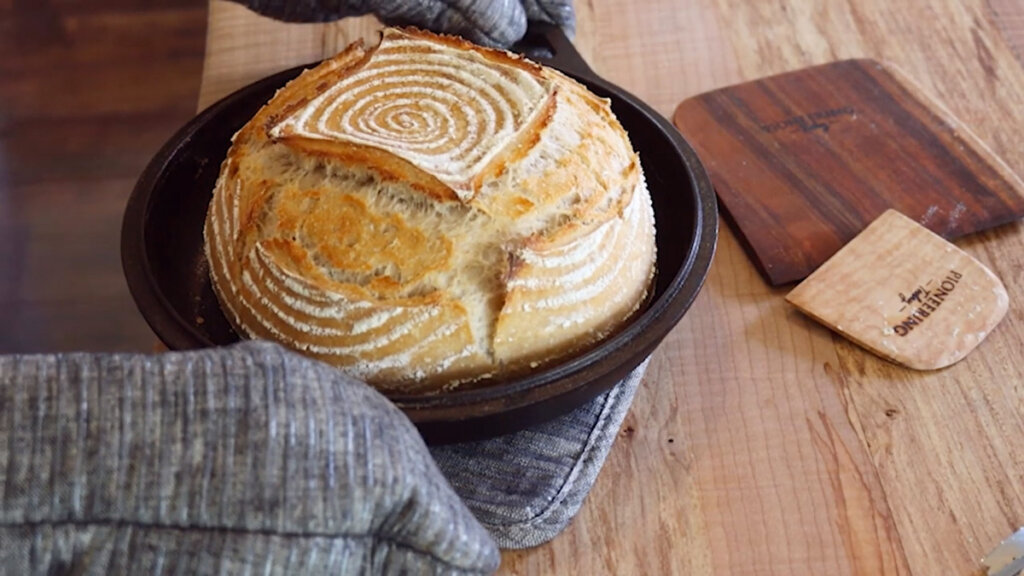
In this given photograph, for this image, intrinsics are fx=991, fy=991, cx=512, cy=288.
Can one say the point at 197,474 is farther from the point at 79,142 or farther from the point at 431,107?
the point at 79,142

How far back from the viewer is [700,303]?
0.92 m

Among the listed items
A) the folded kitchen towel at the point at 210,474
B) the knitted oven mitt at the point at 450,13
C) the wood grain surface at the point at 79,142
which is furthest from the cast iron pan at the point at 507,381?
the wood grain surface at the point at 79,142

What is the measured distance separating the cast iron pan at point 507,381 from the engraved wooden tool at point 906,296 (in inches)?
6.2

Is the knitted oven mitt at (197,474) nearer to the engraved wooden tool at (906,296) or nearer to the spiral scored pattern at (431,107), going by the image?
the spiral scored pattern at (431,107)

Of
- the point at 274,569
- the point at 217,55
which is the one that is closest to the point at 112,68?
the point at 217,55

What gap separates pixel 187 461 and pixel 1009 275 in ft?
2.55

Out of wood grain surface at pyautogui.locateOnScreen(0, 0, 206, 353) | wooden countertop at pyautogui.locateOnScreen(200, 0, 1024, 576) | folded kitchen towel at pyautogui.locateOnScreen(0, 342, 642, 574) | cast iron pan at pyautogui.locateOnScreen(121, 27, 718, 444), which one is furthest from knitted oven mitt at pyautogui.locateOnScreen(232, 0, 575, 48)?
wood grain surface at pyautogui.locateOnScreen(0, 0, 206, 353)

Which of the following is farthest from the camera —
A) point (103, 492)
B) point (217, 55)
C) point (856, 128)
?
point (217, 55)

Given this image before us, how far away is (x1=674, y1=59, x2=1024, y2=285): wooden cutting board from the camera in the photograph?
37.8 inches

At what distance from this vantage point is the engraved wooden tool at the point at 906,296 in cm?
86

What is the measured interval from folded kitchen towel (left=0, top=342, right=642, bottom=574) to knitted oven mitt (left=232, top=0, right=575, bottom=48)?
1.61 ft

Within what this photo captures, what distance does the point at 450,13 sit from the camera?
3.04ft

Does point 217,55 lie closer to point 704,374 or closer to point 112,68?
point 704,374

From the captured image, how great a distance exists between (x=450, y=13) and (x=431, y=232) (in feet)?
1.05
